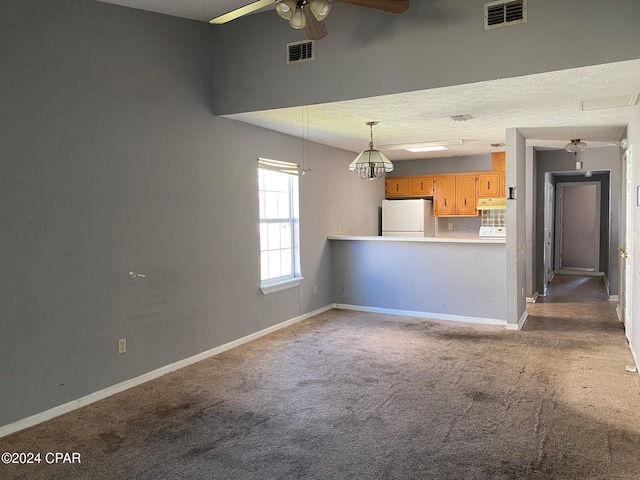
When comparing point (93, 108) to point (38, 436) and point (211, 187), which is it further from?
point (38, 436)

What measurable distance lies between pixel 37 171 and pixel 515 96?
368 centimetres

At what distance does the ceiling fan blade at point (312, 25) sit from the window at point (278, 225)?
2469 mm

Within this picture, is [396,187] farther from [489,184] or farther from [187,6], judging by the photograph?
[187,6]

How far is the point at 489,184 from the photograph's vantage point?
7.88 metres

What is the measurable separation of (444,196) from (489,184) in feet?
2.50

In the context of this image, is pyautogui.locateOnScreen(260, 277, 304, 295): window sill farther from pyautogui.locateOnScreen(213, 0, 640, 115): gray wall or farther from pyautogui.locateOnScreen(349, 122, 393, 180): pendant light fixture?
pyautogui.locateOnScreen(213, 0, 640, 115): gray wall

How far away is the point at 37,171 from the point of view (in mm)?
3203

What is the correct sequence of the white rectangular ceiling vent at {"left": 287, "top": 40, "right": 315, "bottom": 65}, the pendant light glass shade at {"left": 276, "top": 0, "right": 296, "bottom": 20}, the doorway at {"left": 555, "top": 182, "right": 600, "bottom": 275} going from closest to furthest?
the pendant light glass shade at {"left": 276, "top": 0, "right": 296, "bottom": 20} → the white rectangular ceiling vent at {"left": 287, "top": 40, "right": 315, "bottom": 65} → the doorway at {"left": 555, "top": 182, "right": 600, "bottom": 275}

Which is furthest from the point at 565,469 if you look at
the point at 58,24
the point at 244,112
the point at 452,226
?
the point at 452,226

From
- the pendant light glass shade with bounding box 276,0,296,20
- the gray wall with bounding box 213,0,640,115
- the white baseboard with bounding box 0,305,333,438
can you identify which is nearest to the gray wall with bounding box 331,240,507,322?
the white baseboard with bounding box 0,305,333,438

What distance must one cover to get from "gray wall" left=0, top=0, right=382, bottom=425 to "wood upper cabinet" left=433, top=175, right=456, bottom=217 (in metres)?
3.96

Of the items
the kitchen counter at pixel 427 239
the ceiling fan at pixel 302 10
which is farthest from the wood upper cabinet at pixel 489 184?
the ceiling fan at pixel 302 10

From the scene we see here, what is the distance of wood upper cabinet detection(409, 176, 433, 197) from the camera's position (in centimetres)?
837

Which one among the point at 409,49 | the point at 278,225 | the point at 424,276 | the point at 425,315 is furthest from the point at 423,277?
the point at 409,49
